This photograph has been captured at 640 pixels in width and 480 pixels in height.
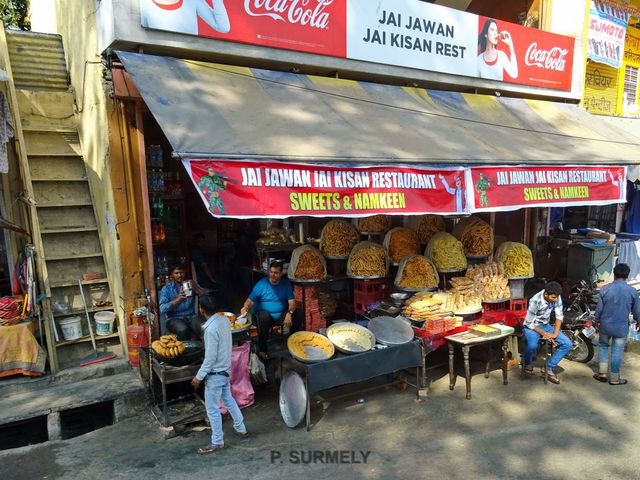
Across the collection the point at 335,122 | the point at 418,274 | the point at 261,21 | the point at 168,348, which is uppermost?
the point at 261,21

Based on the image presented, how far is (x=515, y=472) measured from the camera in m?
4.46

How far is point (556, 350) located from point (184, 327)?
17.0 feet

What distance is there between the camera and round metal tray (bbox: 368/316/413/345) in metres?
6.03

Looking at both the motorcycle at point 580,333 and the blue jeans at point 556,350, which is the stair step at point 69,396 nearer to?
the blue jeans at point 556,350

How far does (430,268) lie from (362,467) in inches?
139

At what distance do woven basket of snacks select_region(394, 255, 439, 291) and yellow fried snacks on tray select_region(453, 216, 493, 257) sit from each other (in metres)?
0.93

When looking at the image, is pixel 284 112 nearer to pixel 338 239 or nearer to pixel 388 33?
pixel 338 239

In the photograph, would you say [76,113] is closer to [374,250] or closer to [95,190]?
[95,190]

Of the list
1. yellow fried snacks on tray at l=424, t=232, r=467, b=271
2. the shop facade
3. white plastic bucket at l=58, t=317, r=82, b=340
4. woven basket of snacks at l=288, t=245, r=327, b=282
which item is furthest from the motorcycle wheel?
white plastic bucket at l=58, t=317, r=82, b=340

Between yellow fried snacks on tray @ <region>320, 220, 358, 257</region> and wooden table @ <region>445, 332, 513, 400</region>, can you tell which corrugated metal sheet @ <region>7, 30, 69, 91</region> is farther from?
wooden table @ <region>445, 332, 513, 400</region>

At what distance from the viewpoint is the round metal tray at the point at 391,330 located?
6.03 metres

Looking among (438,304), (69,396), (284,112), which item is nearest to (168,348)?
(69,396)

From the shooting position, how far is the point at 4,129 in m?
6.45

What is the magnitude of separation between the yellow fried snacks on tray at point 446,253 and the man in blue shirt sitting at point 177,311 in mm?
3793
